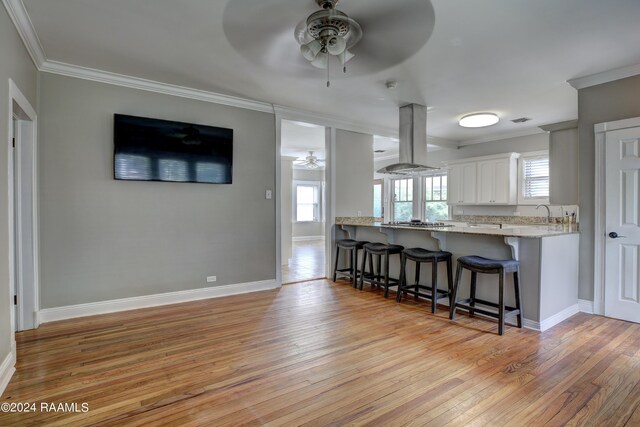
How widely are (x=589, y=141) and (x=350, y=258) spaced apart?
3.33m

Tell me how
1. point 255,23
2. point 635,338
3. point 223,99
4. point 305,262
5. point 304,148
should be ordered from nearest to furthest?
point 255,23, point 635,338, point 223,99, point 305,262, point 304,148

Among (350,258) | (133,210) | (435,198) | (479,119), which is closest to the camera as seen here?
(133,210)

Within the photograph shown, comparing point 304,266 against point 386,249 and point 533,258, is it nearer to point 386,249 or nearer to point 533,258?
→ point 386,249

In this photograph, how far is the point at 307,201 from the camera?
36.7 ft

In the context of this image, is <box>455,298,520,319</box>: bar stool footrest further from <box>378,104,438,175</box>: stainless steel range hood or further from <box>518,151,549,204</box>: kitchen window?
<box>518,151,549,204</box>: kitchen window

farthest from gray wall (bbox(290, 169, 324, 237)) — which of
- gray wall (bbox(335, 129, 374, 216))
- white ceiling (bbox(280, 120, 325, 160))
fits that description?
gray wall (bbox(335, 129, 374, 216))

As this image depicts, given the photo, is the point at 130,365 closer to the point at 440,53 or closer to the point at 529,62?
the point at 440,53

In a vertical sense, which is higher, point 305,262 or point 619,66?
point 619,66

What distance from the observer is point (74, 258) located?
328 centimetres

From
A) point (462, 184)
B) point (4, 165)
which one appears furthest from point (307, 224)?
point (4, 165)

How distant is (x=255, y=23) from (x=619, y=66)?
3.57 metres

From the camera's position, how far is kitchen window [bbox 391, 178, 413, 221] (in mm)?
8266

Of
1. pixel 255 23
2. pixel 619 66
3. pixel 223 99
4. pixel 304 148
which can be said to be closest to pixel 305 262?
pixel 304 148

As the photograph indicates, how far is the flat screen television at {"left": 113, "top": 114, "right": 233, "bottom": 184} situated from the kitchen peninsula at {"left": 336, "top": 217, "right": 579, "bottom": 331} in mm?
2530
